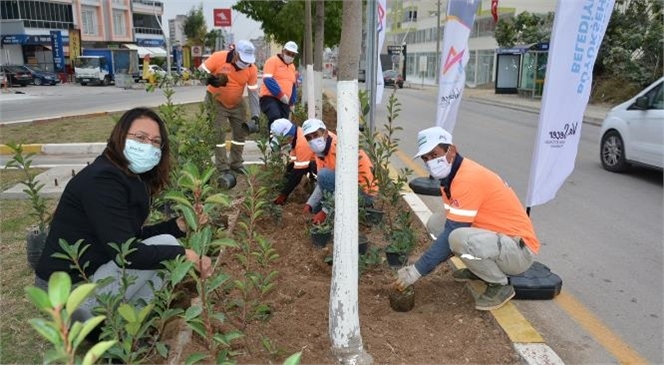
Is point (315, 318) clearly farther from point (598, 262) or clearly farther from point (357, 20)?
point (598, 262)

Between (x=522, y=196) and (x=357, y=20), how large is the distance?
4.98 metres

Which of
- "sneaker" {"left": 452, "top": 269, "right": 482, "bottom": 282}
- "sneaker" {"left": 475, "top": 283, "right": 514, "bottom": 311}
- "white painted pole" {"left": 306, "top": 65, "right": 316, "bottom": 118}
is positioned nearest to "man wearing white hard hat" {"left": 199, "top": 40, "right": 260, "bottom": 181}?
"white painted pole" {"left": 306, "top": 65, "right": 316, "bottom": 118}

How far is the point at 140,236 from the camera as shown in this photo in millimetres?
3281

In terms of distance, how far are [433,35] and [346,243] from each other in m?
55.5

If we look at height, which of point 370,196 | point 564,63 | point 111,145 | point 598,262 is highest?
point 564,63

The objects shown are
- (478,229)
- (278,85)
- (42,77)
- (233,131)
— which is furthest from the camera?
(42,77)

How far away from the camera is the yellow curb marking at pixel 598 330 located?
3.22m

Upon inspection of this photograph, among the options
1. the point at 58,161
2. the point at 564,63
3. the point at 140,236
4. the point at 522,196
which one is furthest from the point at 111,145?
the point at 58,161

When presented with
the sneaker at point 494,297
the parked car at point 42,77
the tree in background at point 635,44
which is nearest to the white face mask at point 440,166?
the sneaker at point 494,297

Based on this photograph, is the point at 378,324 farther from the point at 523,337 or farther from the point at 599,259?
the point at 599,259

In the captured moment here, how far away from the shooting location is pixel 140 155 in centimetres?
295

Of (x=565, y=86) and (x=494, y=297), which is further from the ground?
(x=565, y=86)

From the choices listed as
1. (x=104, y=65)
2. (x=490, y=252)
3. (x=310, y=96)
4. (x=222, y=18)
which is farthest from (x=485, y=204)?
(x=104, y=65)

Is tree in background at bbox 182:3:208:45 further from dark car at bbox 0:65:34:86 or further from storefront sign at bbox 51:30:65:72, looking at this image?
dark car at bbox 0:65:34:86
